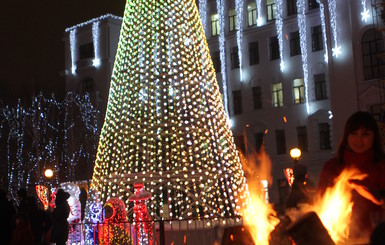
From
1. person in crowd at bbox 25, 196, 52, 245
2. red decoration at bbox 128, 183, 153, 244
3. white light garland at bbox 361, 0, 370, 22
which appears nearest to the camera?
person in crowd at bbox 25, 196, 52, 245

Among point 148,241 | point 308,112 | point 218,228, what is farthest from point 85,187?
point 218,228

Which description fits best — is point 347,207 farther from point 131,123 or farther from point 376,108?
point 376,108

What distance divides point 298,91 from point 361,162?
2878 centimetres

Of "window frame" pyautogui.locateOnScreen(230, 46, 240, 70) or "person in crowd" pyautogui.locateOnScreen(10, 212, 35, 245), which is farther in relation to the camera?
"window frame" pyautogui.locateOnScreen(230, 46, 240, 70)

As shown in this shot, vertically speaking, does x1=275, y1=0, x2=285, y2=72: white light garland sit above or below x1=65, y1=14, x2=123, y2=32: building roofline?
below

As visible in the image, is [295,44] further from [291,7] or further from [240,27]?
[240,27]

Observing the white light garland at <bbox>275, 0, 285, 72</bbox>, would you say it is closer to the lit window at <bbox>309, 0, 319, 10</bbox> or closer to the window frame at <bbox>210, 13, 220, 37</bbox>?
the lit window at <bbox>309, 0, 319, 10</bbox>

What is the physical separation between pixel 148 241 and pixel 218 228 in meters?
6.56

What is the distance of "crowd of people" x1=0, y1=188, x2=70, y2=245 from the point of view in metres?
7.89

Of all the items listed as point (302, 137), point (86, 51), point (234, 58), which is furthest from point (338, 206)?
point (86, 51)

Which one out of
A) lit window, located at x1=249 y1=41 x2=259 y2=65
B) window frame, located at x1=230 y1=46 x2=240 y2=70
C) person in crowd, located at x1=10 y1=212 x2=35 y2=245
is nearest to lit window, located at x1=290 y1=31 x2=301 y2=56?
lit window, located at x1=249 y1=41 x2=259 y2=65

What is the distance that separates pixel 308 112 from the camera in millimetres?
31766

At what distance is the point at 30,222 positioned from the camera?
9.53 metres

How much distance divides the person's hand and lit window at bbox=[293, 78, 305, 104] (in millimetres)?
28598
